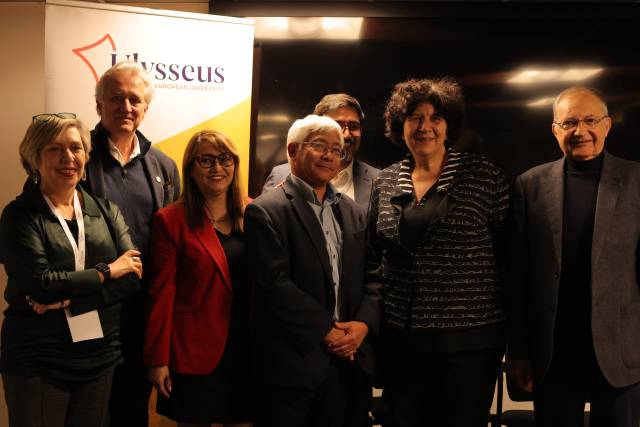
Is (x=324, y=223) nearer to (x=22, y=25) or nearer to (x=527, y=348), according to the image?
(x=527, y=348)

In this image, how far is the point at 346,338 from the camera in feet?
6.43

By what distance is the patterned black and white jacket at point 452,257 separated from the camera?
2.03 m

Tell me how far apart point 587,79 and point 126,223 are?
290 cm

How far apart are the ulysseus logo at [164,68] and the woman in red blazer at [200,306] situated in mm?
1026

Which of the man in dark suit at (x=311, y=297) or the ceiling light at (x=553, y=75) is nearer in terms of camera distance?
the man in dark suit at (x=311, y=297)

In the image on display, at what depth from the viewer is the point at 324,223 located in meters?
2.05

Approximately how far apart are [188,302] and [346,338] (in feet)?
2.05

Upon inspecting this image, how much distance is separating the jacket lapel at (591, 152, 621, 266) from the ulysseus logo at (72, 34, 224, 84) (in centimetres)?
203

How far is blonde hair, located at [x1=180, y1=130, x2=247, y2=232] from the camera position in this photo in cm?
213

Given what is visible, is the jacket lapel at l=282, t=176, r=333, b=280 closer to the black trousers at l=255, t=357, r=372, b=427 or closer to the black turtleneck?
the black trousers at l=255, t=357, r=372, b=427

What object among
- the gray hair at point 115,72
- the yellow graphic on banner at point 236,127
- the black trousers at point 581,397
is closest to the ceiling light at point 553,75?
the yellow graphic on banner at point 236,127

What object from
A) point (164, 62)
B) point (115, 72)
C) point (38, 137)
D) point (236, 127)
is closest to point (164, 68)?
point (164, 62)

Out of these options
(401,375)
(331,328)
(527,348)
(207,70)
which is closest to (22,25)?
(207,70)

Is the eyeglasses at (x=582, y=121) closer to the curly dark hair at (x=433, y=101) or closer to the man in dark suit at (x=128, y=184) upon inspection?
the curly dark hair at (x=433, y=101)
